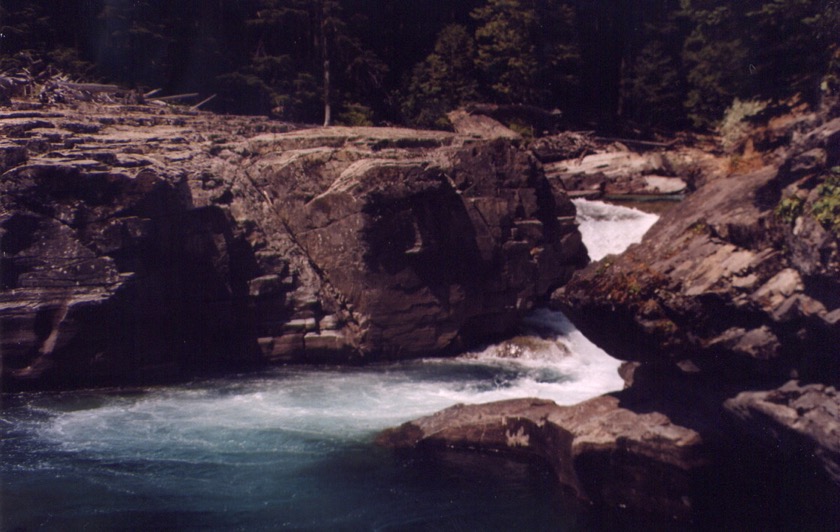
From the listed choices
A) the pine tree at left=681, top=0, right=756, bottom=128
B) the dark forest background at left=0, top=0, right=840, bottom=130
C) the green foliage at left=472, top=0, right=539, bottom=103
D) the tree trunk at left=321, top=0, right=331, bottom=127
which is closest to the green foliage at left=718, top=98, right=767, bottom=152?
the pine tree at left=681, top=0, right=756, bottom=128

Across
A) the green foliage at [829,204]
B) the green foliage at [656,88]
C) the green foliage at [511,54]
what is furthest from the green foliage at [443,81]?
the green foliage at [829,204]

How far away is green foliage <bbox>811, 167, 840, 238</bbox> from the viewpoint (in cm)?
707

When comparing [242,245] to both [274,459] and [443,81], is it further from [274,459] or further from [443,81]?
[443,81]

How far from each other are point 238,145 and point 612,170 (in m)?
14.8

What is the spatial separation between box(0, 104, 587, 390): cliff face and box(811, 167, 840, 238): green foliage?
9027 millimetres

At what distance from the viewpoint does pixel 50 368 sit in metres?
13.1

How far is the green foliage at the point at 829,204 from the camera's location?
7.07 meters

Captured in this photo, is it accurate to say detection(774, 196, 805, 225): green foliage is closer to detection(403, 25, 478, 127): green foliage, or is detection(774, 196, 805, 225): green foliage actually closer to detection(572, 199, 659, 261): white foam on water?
detection(572, 199, 659, 261): white foam on water

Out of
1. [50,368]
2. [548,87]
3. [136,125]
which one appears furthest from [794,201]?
[548,87]

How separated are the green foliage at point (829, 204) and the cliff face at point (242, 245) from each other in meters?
9.03

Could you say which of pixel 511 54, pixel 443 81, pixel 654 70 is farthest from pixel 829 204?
pixel 654 70

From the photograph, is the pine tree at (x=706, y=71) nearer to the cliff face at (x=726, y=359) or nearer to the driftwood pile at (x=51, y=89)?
the cliff face at (x=726, y=359)

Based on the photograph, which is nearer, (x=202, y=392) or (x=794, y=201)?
(x=794, y=201)

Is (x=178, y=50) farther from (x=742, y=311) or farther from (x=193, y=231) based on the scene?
(x=742, y=311)
